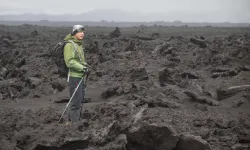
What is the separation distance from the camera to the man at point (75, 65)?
732 centimetres

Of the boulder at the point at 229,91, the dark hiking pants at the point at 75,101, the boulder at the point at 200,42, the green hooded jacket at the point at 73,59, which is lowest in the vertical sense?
the boulder at the point at 200,42

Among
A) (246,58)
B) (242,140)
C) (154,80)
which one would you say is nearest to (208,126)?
(242,140)

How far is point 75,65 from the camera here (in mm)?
7312

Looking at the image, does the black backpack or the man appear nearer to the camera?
Result: the man

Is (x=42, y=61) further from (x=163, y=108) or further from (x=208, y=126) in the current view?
(x=208, y=126)

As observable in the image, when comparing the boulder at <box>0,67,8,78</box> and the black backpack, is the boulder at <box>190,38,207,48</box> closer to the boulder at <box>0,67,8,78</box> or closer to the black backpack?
the boulder at <box>0,67,8,78</box>

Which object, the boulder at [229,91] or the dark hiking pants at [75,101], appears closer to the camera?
the dark hiking pants at [75,101]

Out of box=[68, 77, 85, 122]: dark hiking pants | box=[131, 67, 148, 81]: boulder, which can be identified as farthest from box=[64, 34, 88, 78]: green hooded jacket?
box=[131, 67, 148, 81]: boulder

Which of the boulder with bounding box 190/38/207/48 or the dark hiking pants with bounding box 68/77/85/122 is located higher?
the dark hiking pants with bounding box 68/77/85/122

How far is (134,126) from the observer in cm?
602

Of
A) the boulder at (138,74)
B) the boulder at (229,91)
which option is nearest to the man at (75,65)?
the boulder at (229,91)

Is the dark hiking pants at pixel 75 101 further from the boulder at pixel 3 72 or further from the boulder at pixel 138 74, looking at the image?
the boulder at pixel 3 72

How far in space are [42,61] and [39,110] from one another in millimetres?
8860

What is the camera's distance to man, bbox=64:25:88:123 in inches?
288
